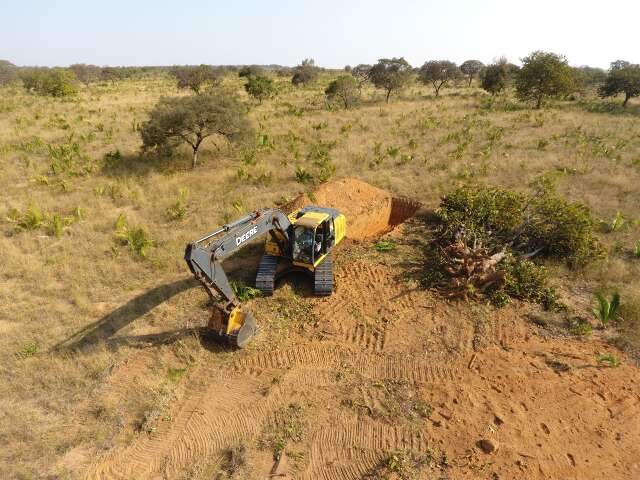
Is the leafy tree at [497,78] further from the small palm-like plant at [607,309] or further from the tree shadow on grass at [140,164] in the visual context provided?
the small palm-like plant at [607,309]

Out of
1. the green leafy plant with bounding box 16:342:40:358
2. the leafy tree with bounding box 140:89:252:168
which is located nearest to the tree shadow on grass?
the leafy tree with bounding box 140:89:252:168

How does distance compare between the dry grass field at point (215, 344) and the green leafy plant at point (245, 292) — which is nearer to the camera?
the dry grass field at point (215, 344)


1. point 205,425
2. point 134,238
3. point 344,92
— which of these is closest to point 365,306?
point 205,425

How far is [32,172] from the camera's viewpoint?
18.1m

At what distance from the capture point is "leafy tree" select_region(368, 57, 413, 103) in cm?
3547

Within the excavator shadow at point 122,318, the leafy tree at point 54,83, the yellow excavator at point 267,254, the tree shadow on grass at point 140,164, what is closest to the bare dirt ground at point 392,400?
the yellow excavator at point 267,254

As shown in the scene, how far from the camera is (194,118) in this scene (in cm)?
1730

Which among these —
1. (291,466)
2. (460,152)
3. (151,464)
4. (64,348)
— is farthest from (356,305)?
(460,152)

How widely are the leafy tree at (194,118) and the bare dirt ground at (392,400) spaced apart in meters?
11.1

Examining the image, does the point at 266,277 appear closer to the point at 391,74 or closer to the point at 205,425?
the point at 205,425

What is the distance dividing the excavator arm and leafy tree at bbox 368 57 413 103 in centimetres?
3049

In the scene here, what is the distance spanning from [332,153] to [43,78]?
32666mm

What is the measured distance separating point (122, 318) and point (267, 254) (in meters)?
3.84

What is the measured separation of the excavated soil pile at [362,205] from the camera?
45.9ft
